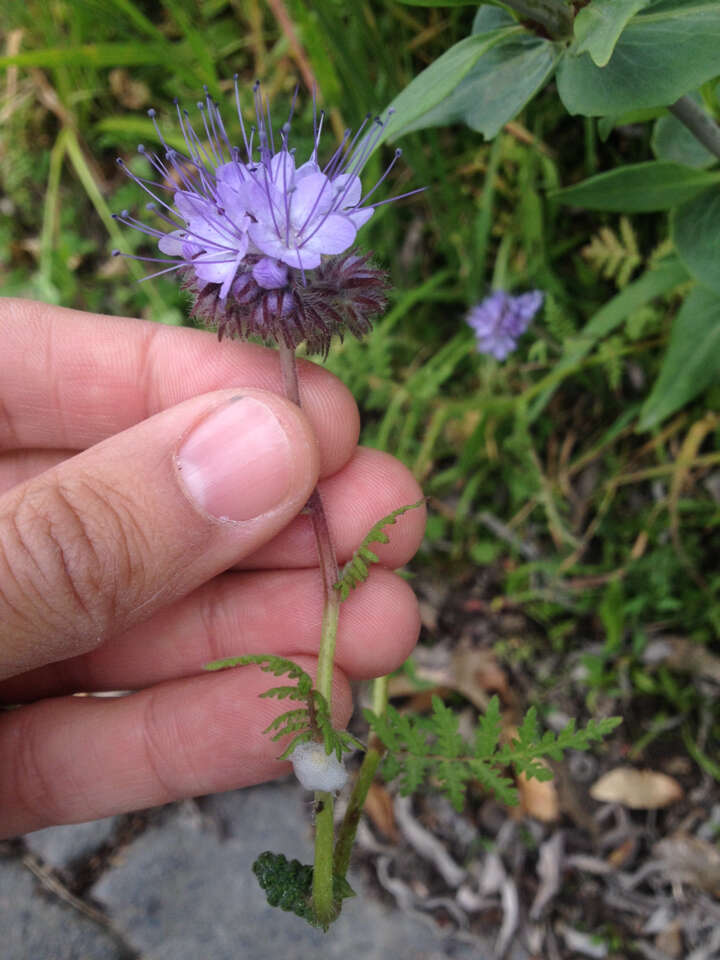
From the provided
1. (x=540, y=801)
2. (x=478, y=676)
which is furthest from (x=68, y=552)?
(x=540, y=801)

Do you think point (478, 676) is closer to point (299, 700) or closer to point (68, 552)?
point (299, 700)

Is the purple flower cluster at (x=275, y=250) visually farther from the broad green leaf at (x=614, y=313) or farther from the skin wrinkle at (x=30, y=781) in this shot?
the skin wrinkle at (x=30, y=781)

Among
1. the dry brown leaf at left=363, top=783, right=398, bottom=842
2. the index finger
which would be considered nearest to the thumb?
the index finger

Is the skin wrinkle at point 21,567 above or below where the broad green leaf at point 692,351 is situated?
above

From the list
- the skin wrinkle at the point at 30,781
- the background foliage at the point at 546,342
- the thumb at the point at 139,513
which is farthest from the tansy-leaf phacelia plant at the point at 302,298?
the skin wrinkle at the point at 30,781

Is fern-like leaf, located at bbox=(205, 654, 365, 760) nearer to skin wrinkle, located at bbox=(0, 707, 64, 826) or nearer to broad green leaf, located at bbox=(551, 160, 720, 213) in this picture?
skin wrinkle, located at bbox=(0, 707, 64, 826)
